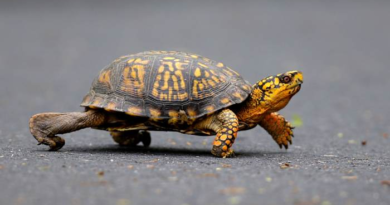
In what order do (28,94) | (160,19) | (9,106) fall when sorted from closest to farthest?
(9,106) → (28,94) → (160,19)

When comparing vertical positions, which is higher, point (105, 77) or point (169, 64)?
point (169, 64)

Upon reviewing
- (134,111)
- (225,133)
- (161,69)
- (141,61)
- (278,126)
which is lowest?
(225,133)

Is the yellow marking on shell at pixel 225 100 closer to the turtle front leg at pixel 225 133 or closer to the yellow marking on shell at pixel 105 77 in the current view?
the turtle front leg at pixel 225 133

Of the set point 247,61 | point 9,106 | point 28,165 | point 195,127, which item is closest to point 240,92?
point 195,127

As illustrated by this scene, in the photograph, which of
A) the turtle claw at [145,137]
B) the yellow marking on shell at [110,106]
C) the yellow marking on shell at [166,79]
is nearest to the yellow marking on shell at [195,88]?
the yellow marking on shell at [166,79]

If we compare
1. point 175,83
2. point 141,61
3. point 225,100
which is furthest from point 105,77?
point 225,100

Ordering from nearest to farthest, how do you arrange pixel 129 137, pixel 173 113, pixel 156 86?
1. pixel 173 113
2. pixel 156 86
3. pixel 129 137

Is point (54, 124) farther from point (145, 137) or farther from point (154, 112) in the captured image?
point (145, 137)

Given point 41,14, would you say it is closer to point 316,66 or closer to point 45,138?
point 316,66
